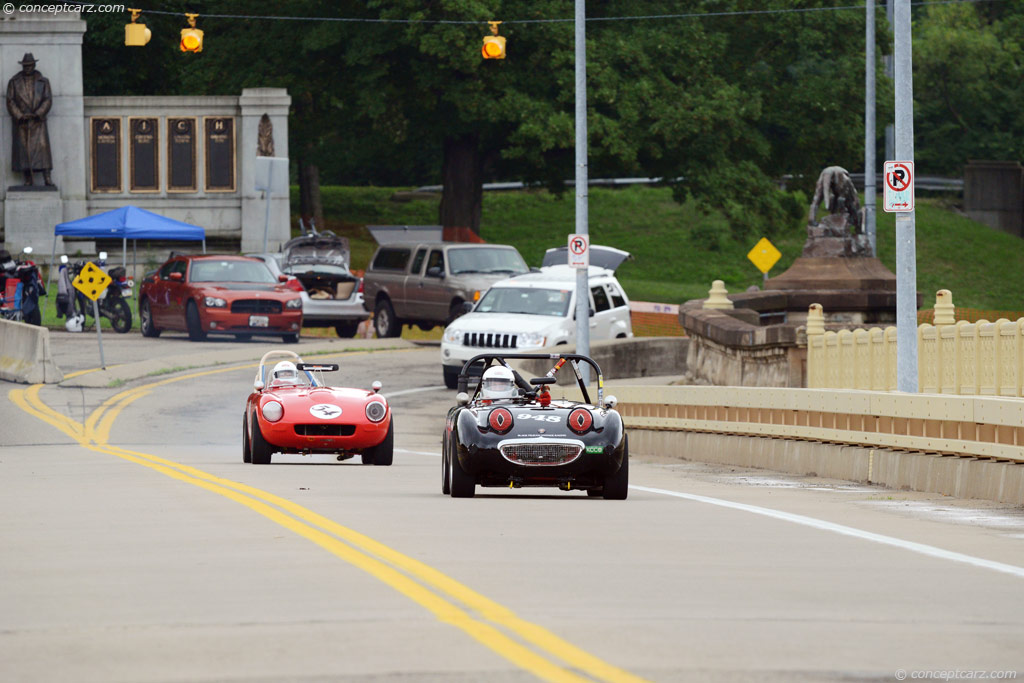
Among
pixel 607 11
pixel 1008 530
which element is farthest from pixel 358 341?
pixel 1008 530

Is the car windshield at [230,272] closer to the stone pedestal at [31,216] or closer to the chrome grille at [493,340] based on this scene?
the chrome grille at [493,340]

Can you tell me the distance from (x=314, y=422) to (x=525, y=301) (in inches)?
586

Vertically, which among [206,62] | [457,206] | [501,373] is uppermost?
[206,62]

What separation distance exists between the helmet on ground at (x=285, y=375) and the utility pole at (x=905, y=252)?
6085 millimetres

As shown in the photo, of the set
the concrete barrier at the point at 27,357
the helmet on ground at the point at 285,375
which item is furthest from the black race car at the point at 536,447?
the concrete barrier at the point at 27,357

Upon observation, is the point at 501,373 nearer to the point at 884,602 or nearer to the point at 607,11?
the point at 884,602

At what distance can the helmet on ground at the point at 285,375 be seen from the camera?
19.0m

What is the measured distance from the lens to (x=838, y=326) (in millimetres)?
29547

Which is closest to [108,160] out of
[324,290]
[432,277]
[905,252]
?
[324,290]

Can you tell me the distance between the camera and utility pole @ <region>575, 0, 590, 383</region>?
30.6 m

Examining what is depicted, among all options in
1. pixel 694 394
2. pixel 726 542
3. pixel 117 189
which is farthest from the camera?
pixel 117 189

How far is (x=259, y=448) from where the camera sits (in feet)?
60.3

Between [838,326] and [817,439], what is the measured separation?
426 inches

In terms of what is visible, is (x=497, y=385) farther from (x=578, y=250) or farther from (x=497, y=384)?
(x=578, y=250)
